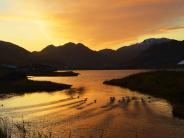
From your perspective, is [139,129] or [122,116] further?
[122,116]

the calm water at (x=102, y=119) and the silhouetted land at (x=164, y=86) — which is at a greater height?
the silhouetted land at (x=164, y=86)

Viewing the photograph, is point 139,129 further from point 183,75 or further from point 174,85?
point 183,75

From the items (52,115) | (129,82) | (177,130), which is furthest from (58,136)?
(129,82)

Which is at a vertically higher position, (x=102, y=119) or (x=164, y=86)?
(x=164, y=86)

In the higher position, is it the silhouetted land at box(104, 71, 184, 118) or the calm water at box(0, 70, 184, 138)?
the silhouetted land at box(104, 71, 184, 118)

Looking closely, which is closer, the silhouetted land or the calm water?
the calm water

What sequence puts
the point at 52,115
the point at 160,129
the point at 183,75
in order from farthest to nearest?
the point at 183,75 → the point at 52,115 → the point at 160,129

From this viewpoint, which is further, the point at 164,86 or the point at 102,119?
the point at 164,86

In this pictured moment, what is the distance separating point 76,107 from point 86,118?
541 inches

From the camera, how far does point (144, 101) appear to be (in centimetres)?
7212

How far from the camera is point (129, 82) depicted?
123m

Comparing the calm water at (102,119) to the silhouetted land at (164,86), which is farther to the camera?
the silhouetted land at (164,86)

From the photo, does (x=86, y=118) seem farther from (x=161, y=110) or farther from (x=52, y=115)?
(x=161, y=110)

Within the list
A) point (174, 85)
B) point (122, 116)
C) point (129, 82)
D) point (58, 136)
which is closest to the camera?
point (58, 136)
